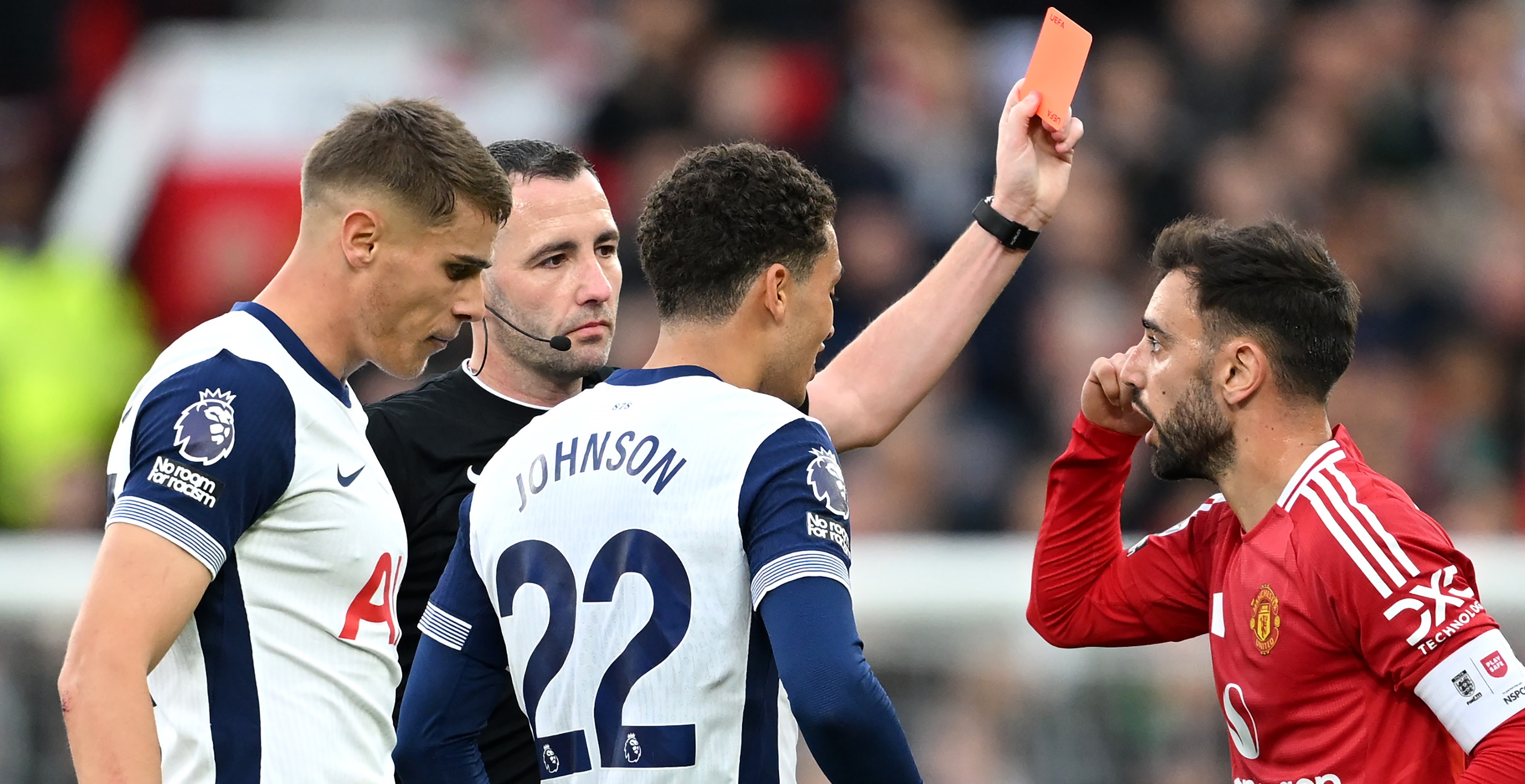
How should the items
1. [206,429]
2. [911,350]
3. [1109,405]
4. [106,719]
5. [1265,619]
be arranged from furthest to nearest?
[911,350]
[1109,405]
[1265,619]
[206,429]
[106,719]

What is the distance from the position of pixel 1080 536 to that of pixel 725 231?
1.32 m

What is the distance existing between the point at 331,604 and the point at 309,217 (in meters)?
0.74

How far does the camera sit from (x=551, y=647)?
3.21 metres

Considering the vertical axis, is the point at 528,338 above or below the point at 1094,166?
below

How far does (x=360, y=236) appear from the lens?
3387 millimetres

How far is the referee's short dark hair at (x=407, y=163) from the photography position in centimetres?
341

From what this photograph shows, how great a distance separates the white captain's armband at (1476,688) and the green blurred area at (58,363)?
7471 mm

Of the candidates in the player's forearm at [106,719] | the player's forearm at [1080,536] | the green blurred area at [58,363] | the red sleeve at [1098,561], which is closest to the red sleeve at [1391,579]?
the red sleeve at [1098,561]

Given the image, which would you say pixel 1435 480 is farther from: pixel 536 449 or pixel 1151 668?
pixel 536 449

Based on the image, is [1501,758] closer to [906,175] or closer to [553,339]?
[553,339]

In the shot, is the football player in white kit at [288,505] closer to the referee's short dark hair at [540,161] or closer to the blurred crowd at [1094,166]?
the referee's short dark hair at [540,161]

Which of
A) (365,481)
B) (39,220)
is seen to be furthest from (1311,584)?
(39,220)

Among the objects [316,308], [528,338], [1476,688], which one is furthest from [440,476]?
[1476,688]

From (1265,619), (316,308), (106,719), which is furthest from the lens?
(1265,619)
